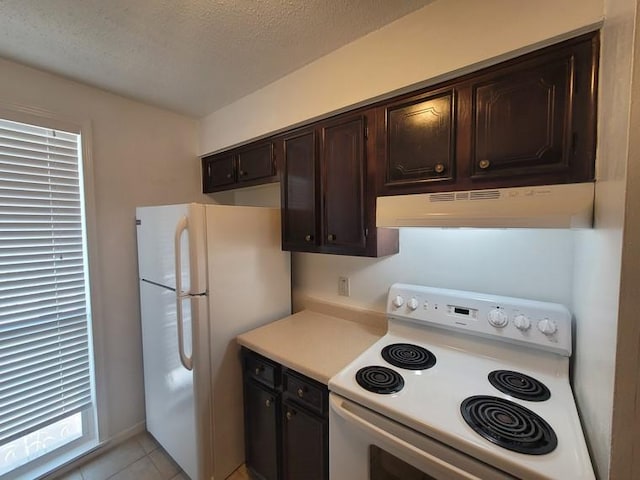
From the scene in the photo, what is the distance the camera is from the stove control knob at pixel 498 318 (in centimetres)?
119

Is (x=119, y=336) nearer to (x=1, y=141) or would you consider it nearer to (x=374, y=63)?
(x=1, y=141)

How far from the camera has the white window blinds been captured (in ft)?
4.94

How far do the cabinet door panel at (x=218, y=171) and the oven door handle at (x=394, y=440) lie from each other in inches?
65.9

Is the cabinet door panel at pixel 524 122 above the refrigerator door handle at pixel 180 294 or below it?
above

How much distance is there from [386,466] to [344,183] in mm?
1236

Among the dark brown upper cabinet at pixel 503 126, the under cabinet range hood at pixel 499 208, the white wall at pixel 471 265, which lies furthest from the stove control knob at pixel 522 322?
the dark brown upper cabinet at pixel 503 126

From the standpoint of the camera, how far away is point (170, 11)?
114 centimetres

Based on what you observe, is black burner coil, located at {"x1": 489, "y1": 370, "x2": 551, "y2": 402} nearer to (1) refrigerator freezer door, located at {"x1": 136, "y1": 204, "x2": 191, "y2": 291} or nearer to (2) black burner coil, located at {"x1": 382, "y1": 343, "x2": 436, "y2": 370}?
(2) black burner coil, located at {"x1": 382, "y1": 343, "x2": 436, "y2": 370}

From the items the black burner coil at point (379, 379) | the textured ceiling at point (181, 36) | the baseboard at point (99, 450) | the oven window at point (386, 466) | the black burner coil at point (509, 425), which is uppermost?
the textured ceiling at point (181, 36)

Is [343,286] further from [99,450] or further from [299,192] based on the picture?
[99,450]

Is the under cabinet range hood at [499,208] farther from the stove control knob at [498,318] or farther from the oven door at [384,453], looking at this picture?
the oven door at [384,453]

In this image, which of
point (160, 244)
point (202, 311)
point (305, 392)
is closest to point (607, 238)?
point (305, 392)

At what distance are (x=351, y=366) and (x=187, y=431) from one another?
3.69 ft

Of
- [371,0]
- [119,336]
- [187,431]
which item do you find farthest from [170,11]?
[187,431]
